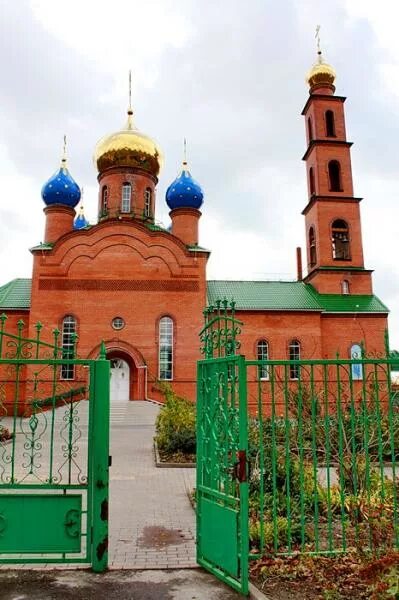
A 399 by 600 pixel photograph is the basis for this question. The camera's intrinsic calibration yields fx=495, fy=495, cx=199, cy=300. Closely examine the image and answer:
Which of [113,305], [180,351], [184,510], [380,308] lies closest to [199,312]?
[180,351]

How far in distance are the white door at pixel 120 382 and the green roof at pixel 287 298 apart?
452 centimetres

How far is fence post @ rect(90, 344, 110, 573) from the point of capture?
12.4 feet

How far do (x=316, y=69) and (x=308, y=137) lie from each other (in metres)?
2.88

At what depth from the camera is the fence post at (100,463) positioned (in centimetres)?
378

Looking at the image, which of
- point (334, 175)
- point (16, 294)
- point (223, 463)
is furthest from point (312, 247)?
point (223, 463)

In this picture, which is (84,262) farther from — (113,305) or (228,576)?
(228,576)

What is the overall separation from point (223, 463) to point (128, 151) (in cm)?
1992

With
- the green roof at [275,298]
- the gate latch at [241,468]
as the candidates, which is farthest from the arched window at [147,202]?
the gate latch at [241,468]

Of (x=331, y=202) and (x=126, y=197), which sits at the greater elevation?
(x=126, y=197)

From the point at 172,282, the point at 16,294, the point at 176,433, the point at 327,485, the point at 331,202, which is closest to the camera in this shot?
the point at 327,485

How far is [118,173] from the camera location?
22094 millimetres

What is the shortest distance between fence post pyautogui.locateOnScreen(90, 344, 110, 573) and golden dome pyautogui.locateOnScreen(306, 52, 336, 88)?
2110 centimetres

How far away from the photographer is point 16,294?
20.1m

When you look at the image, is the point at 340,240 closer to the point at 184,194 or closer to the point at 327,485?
the point at 184,194
